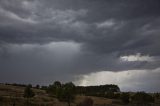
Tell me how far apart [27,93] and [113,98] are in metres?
78.4

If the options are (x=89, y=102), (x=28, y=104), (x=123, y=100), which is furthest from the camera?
(x=123, y=100)

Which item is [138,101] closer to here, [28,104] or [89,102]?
[28,104]

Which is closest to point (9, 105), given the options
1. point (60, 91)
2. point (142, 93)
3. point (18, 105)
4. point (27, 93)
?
point (18, 105)

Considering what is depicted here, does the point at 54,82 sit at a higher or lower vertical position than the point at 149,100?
higher

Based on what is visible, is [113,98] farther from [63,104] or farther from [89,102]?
[89,102]

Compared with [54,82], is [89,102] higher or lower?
lower

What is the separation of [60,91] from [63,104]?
27.4ft

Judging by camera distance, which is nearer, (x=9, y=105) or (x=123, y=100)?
(x=9, y=105)

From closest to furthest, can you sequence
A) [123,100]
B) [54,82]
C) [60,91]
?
[60,91]
[123,100]
[54,82]

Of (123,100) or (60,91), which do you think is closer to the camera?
(60,91)

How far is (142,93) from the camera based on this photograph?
159250mm

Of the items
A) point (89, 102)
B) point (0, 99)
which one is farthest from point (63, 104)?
point (89, 102)

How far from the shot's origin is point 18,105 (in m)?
117

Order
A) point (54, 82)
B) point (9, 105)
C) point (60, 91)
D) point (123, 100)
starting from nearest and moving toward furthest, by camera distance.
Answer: point (9, 105) < point (60, 91) < point (123, 100) < point (54, 82)
